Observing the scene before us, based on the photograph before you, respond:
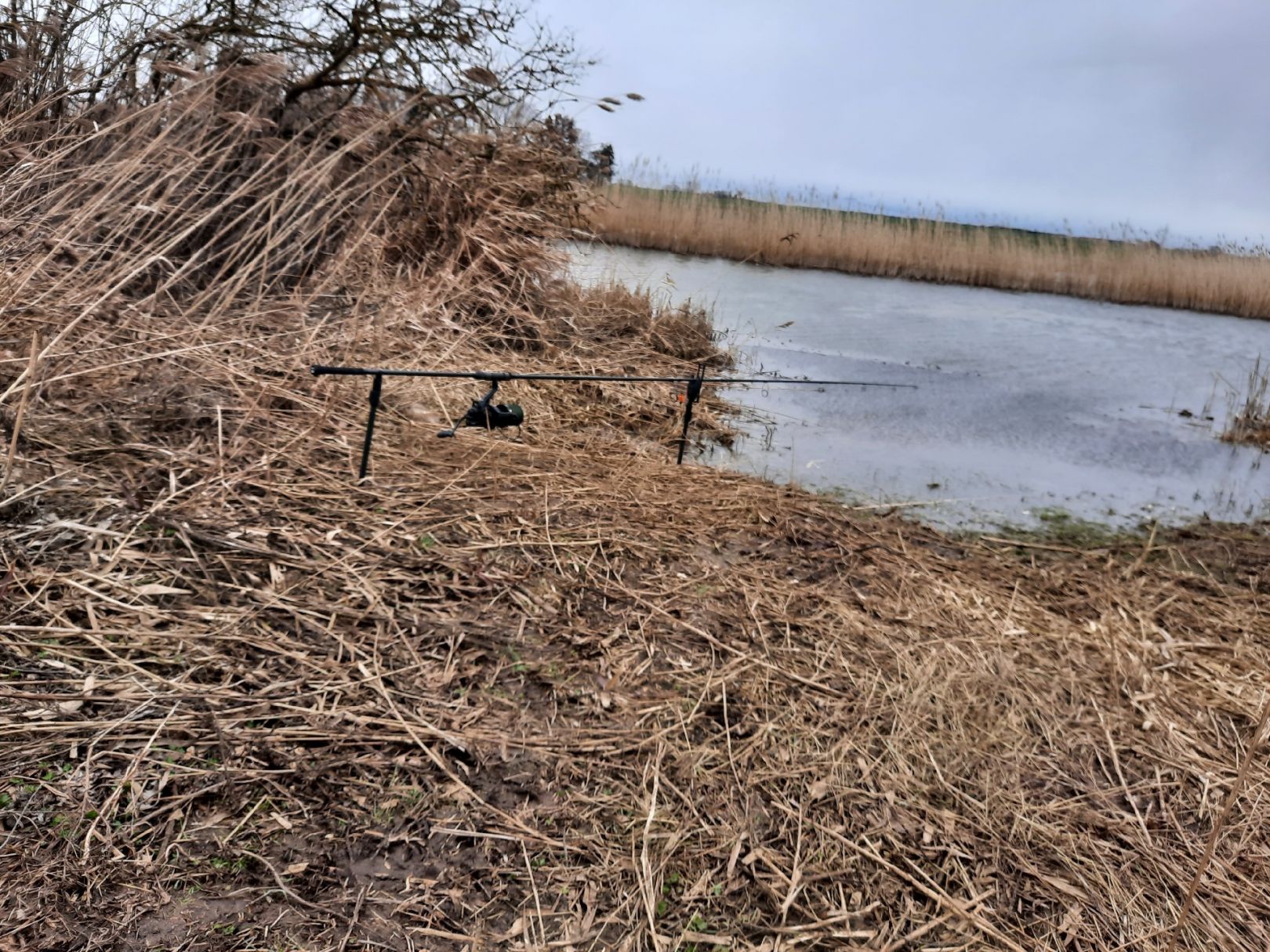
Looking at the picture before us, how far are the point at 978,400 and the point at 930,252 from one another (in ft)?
28.6

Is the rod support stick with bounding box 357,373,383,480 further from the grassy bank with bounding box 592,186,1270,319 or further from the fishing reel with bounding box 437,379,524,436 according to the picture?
the grassy bank with bounding box 592,186,1270,319

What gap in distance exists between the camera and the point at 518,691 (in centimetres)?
225

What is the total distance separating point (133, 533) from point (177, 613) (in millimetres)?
338

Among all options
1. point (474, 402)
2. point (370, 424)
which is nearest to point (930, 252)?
point (474, 402)

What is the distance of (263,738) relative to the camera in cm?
191

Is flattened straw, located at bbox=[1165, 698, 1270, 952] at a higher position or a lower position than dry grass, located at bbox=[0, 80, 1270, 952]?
higher

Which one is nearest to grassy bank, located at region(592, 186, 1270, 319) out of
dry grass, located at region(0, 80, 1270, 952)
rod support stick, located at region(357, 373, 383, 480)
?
dry grass, located at region(0, 80, 1270, 952)

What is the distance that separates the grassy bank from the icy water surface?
0.53 m

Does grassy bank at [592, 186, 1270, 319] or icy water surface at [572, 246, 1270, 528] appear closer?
icy water surface at [572, 246, 1270, 528]

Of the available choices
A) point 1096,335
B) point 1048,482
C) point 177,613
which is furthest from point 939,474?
point 1096,335

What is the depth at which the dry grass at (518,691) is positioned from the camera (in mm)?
1691

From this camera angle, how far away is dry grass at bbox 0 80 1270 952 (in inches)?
66.6

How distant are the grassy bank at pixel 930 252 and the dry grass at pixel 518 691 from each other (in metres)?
10.3

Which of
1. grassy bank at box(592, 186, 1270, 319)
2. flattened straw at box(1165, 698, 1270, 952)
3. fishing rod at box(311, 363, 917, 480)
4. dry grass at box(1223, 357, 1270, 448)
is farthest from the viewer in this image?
grassy bank at box(592, 186, 1270, 319)
